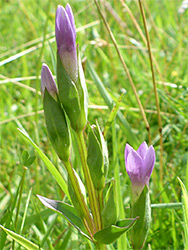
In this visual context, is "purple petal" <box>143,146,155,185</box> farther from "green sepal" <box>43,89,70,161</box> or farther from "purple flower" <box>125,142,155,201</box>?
"green sepal" <box>43,89,70,161</box>

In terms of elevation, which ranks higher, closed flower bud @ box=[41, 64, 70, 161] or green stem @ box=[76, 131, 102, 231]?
closed flower bud @ box=[41, 64, 70, 161]

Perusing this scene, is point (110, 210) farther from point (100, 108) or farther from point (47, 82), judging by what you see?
point (100, 108)

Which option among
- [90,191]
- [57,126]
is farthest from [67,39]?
[90,191]

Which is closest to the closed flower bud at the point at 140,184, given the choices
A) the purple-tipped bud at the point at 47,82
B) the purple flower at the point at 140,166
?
the purple flower at the point at 140,166

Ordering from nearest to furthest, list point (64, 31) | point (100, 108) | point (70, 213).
Answer: 1. point (64, 31)
2. point (70, 213)
3. point (100, 108)

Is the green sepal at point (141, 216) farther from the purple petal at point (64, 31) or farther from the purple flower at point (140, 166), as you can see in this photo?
the purple petal at point (64, 31)

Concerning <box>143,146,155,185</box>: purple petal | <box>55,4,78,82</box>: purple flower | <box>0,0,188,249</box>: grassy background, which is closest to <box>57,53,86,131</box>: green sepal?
<box>55,4,78,82</box>: purple flower

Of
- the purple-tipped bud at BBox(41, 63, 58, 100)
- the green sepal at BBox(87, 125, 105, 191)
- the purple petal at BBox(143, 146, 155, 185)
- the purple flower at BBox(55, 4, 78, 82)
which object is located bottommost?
the purple petal at BBox(143, 146, 155, 185)
